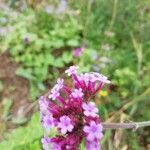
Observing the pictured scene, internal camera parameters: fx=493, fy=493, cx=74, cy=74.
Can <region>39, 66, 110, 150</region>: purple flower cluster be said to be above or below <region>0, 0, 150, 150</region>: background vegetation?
below

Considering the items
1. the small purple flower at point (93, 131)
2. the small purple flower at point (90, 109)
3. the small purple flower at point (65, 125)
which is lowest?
the small purple flower at point (93, 131)

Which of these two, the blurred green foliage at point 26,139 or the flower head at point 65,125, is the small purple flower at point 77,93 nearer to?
the flower head at point 65,125

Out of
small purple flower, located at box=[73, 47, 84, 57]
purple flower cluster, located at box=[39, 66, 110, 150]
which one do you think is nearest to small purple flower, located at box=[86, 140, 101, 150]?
purple flower cluster, located at box=[39, 66, 110, 150]

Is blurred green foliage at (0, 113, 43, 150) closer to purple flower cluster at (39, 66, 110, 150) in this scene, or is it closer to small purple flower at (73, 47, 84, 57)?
purple flower cluster at (39, 66, 110, 150)

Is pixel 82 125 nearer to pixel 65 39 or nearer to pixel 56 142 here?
pixel 56 142

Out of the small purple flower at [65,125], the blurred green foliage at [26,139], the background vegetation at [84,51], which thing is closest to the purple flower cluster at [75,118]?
the small purple flower at [65,125]

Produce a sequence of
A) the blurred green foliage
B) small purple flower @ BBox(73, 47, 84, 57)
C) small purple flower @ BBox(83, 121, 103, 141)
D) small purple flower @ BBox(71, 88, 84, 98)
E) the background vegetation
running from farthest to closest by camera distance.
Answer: small purple flower @ BBox(73, 47, 84, 57) → the background vegetation → the blurred green foliage → small purple flower @ BBox(71, 88, 84, 98) → small purple flower @ BBox(83, 121, 103, 141)

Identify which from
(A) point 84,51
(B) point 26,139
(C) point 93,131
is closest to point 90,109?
(C) point 93,131

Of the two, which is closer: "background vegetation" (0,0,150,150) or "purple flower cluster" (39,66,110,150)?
"purple flower cluster" (39,66,110,150)
